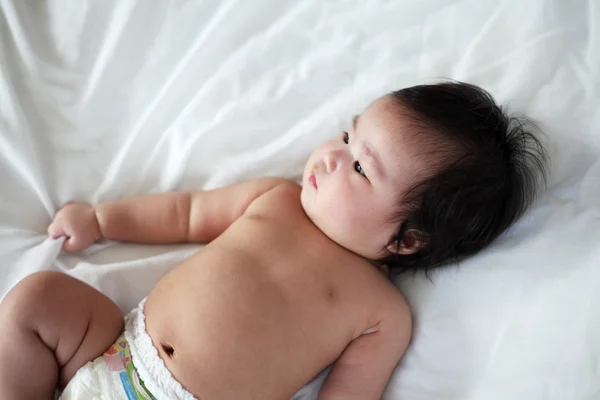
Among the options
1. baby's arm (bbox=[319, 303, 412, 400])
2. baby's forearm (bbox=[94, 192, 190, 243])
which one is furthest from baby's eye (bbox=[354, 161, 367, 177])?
baby's forearm (bbox=[94, 192, 190, 243])

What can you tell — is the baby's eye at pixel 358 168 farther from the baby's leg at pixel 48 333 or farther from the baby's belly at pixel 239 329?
the baby's leg at pixel 48 333

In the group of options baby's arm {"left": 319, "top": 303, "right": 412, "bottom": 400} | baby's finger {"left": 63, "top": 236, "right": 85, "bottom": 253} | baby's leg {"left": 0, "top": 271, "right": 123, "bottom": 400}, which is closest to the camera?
baby's leg {"left": 0, "top": 271, "right": 123, "bottom": 400}

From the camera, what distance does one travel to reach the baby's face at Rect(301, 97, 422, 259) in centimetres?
96

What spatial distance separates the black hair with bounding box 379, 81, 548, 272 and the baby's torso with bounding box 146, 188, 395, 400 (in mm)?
151

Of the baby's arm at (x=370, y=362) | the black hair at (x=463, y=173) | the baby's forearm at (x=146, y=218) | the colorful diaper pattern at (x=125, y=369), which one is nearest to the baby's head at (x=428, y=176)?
the black hair at (x=463, y=173)

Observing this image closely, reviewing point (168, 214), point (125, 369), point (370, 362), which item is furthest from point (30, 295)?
point (370, 362)

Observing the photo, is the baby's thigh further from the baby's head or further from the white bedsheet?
the baby's head

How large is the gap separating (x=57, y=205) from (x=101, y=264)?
0.17 meters

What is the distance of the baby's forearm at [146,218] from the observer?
3.73ft

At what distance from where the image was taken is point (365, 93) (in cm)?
119

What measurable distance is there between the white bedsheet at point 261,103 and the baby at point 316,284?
0.07 m

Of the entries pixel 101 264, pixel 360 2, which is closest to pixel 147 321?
pixel 101 264

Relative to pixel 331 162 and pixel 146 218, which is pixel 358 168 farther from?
pixel 146 218

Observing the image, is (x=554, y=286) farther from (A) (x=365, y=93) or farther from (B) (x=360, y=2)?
(B) (x=360, y=2)
